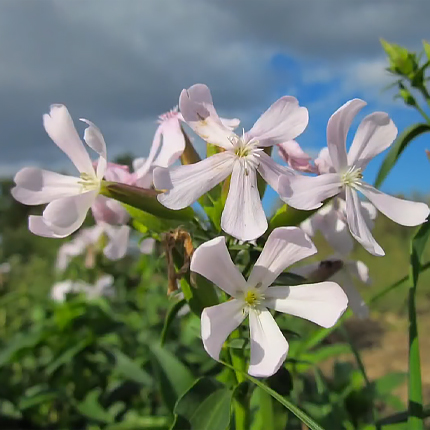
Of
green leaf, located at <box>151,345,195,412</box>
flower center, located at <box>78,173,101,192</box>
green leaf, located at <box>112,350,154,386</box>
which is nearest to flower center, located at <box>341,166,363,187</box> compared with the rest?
flower center, located at <box>78,173,101,192</box>

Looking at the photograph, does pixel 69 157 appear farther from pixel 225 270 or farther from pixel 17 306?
pixel 17 306

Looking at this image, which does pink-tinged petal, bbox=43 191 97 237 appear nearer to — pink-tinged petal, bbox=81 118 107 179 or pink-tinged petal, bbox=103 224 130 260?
pink-tinged petal, bbox=81 118 107 179

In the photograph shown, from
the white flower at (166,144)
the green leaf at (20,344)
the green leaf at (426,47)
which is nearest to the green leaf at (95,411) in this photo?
the green leaf at (20,344)

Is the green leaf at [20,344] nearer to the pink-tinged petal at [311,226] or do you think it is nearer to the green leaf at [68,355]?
the green leaf at [68,355]

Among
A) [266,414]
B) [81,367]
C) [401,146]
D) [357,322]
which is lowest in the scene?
[357,322]

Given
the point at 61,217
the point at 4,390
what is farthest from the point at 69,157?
the point at 4,390

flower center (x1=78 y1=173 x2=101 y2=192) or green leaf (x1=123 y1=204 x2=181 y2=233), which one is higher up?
flower center (x1=78 y1=173 x2=101 y2=192)
